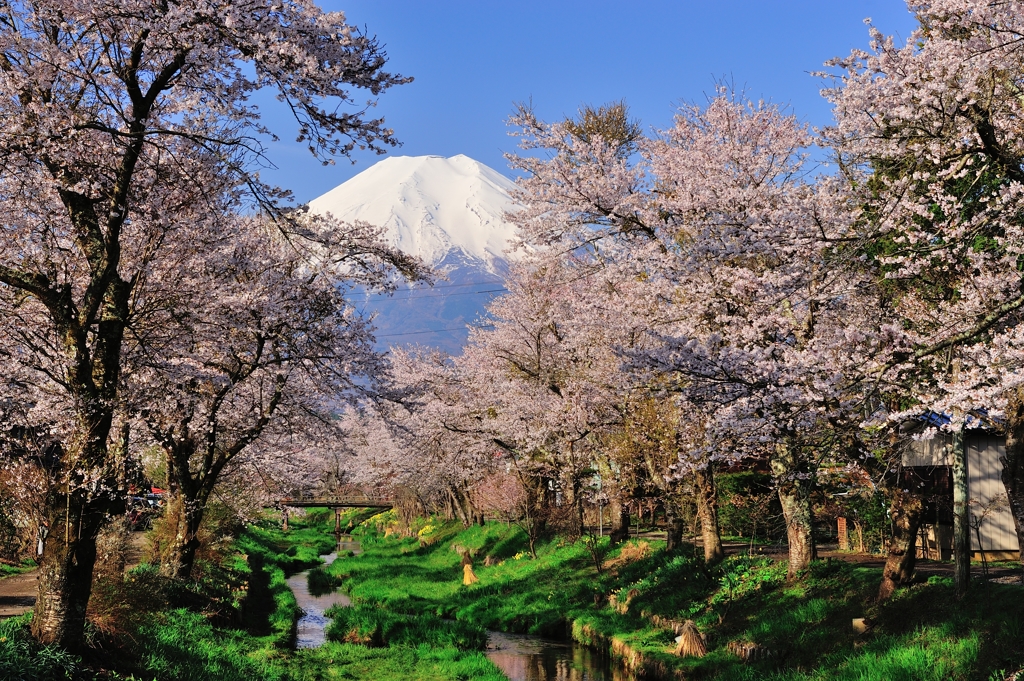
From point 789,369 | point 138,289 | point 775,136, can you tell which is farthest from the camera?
point 775,136

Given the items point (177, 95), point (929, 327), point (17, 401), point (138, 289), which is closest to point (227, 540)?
point (17, 401)

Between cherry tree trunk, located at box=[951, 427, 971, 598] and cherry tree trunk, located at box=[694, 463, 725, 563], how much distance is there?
6.88 metres

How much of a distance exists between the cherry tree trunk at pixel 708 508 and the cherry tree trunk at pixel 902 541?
5795mm

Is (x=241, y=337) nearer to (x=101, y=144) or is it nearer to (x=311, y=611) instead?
(x=101, y=144)

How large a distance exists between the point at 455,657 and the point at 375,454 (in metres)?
34.5

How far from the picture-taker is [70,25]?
25.8 feet

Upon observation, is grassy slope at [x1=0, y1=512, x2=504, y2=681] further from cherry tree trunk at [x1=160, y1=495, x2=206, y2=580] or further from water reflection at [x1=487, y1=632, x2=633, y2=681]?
water reflection at [x1=487, y1=632, x2=633, y2=681]

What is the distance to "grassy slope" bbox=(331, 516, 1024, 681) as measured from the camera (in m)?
10.3

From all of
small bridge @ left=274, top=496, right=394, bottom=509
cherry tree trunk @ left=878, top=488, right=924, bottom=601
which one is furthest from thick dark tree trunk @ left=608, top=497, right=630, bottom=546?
small bridge @ left=274, top=496, right=394, bottom=509

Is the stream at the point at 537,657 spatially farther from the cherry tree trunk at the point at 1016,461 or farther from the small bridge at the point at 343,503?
the small bridge at the point at 343,503

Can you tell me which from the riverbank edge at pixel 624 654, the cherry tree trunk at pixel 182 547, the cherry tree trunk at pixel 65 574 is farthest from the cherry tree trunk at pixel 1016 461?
the cherry tree trunk at pixel 182 547

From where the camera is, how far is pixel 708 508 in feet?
61.9

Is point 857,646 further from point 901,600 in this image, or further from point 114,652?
point 114,652

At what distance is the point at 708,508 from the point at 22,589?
14.8 metres
